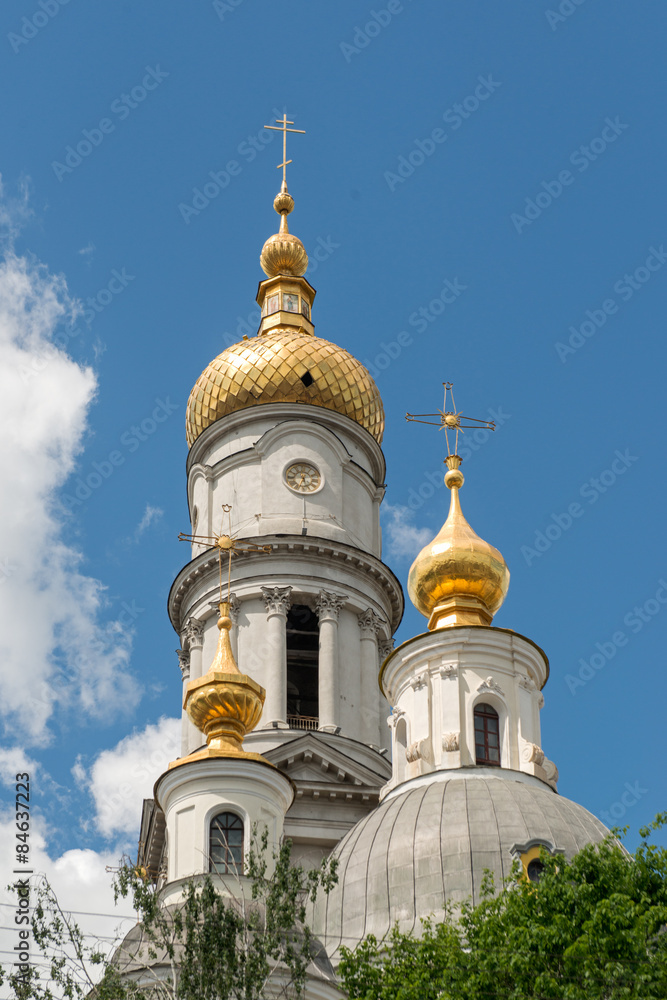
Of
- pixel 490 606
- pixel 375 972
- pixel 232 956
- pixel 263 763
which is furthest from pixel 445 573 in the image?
pixel 232 956

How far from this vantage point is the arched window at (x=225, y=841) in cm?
2850

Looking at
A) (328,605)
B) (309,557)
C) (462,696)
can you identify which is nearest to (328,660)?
(328,605)

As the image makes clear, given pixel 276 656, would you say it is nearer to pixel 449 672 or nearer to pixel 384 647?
pixel 384 647

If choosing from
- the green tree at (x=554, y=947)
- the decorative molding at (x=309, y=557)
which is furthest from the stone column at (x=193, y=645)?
the green tree at (x=554, y=947)

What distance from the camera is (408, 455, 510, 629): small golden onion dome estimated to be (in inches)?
1325

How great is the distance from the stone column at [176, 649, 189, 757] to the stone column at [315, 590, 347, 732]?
124 inches

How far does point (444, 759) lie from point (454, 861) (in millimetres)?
3923

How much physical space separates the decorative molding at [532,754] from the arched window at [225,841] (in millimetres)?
5695

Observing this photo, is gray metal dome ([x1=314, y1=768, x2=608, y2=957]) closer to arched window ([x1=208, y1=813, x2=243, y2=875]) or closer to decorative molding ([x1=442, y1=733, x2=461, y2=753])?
decorative molding ([x1=442, y1=733, x2=461, y2=753])

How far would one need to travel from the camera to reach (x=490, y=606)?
34000mm

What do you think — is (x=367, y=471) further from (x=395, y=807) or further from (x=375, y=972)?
(x=375, y=972)

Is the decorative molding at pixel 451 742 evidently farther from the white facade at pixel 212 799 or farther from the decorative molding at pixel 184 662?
the decorative molding at pixel 184 662

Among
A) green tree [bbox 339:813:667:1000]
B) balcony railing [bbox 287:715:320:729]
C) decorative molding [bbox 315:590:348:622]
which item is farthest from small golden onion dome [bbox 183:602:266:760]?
green tree [bbox 339:813:667:1000]

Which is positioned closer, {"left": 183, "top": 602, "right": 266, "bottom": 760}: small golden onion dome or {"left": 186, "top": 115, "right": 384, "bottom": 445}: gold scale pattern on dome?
{"left": 183, "top": 602, "right": 266, "bottom": 760}: small golden onion dome
